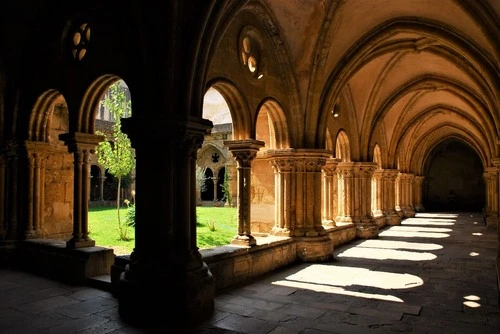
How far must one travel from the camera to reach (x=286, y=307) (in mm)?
4402

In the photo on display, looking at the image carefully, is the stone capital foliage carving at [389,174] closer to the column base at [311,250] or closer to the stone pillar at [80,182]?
the column base at [311,250]

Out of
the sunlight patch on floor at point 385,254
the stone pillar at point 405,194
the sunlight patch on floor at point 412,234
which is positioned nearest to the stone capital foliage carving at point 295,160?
the sunlight patch on floor at point 385,254

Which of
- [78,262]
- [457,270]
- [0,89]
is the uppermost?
[0,89]

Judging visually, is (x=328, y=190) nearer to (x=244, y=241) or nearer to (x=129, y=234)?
(x=244, y=241)

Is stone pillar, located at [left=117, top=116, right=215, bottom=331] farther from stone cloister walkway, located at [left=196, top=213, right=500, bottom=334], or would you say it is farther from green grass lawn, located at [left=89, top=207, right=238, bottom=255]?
green grass lawn, located at [left=89, top=207, right=238, bottom=255]

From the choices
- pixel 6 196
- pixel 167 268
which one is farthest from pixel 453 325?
pixel 6 196

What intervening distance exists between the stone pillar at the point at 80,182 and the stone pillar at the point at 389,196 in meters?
11.5

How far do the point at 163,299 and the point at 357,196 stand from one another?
7792 mm

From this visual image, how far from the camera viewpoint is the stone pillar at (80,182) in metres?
5.55

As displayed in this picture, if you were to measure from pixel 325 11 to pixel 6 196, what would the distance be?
614 centimetres

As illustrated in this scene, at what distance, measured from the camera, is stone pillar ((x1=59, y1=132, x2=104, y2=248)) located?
555 centimetres

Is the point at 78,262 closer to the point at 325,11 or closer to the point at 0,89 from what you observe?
the point at 0,89

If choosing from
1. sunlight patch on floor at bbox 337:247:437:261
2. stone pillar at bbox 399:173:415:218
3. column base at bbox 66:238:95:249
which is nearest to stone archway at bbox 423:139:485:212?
stone pillar at bbox 399:173:415:218

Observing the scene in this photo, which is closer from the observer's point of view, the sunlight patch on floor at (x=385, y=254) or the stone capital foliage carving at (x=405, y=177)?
the sunlight patch on floor at (x=385, y=254)
